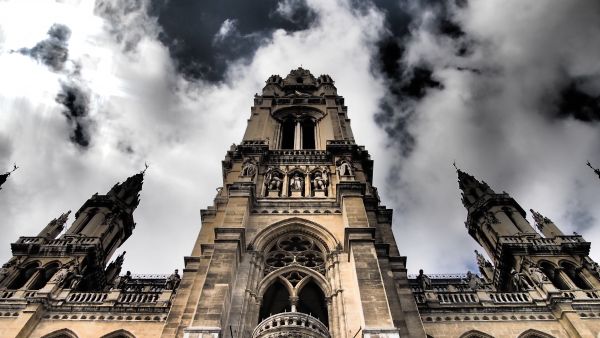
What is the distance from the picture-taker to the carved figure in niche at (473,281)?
84.7 ft

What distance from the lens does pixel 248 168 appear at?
22922 millimetres

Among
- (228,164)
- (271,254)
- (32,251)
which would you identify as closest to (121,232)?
(32,251)

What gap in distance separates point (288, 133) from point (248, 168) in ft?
30.8

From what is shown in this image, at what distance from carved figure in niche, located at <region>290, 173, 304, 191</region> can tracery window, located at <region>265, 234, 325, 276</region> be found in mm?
3680

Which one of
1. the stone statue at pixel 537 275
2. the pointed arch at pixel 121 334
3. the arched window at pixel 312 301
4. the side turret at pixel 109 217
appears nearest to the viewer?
the arched window at pixel 312 301

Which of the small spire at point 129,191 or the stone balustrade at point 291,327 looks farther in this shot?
the small spire at point 129,191

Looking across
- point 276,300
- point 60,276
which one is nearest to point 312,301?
point 276,300

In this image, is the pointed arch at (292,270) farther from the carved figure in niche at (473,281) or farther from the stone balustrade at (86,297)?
the carved figure in niche at (473,281)

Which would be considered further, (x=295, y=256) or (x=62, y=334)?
(x=62, y=334)

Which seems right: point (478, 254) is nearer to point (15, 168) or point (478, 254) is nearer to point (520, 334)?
point (520, 334)

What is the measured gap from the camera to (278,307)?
672 inches

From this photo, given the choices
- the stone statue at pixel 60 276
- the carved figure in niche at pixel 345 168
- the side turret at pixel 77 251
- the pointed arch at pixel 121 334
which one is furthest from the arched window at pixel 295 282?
the stone statue at pixel 60 276

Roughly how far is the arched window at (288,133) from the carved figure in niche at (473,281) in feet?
42.0

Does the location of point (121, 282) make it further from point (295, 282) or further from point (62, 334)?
point (295, 282)
